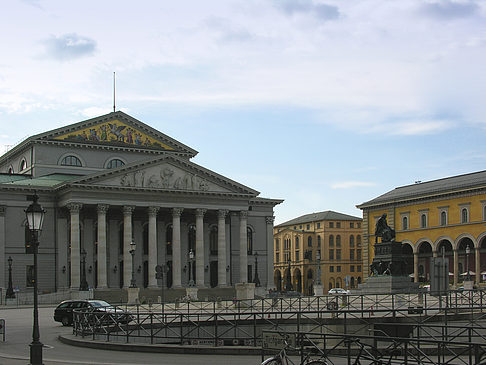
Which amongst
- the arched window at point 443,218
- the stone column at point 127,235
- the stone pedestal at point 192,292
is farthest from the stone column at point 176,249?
the arched window at point 443,218

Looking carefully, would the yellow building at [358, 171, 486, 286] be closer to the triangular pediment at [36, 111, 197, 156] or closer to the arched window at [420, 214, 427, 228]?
the arched window at [420, 214, 427, 228]

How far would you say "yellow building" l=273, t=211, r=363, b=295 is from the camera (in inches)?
5468

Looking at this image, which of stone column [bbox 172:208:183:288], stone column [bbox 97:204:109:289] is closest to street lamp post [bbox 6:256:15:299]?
stone column [bbox 97:204:109:289]

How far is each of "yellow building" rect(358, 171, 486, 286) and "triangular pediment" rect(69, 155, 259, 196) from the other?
949 inches

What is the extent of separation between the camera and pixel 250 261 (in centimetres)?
9019

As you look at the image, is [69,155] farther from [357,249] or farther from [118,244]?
[357,249]

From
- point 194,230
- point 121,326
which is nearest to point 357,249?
point 194,230

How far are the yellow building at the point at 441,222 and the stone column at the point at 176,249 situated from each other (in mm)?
28095

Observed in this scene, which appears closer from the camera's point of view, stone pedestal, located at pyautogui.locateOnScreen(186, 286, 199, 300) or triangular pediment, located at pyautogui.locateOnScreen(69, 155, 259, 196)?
stone pedestal, located at pyautogui.locateOnScreen(186, 286, 199, 300)

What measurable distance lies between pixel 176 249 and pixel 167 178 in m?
7.33

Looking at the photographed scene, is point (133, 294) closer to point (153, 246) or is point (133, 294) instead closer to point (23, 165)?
point (153, 246)

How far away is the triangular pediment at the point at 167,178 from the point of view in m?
76.9

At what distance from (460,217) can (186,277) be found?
1282 inches

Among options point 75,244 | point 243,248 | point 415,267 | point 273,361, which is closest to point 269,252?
point 243,248
